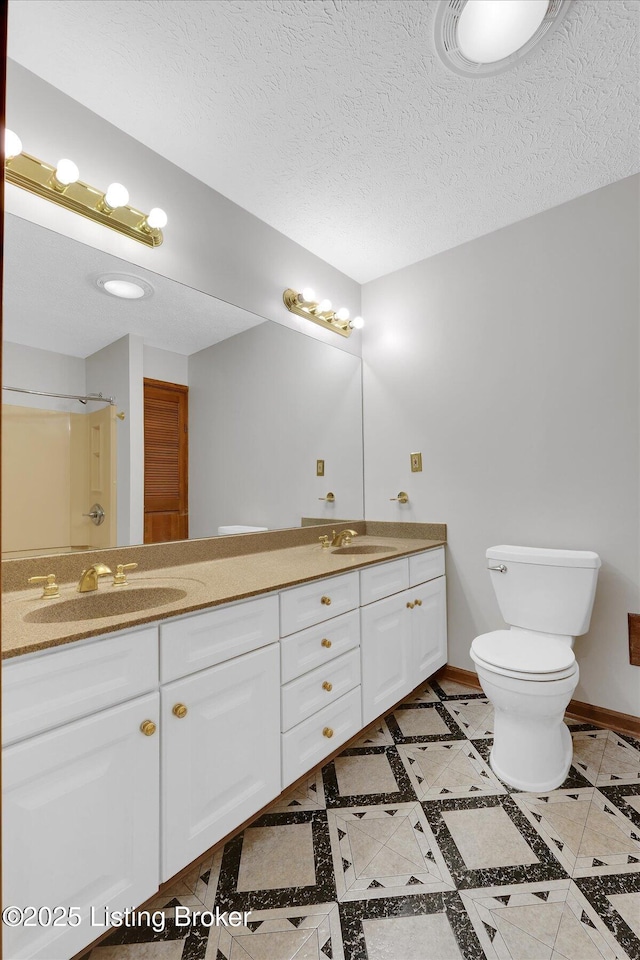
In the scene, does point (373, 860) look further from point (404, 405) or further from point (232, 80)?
point (232, 80)

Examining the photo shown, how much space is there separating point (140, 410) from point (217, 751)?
1.19 m

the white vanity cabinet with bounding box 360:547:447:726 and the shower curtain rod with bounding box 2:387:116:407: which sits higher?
the shower curtain rod with bounding box 2:387:116:407

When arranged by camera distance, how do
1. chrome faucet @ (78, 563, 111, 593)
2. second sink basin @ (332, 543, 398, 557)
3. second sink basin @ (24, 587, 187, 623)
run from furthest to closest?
1. second sink basin @ (332, 543, 398, 557)
2. chrome faucet @ (78, 563, 111, 593)
3. second sink basin @ (24, 587, 187, 623)

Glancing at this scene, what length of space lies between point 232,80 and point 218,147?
11.4 inches

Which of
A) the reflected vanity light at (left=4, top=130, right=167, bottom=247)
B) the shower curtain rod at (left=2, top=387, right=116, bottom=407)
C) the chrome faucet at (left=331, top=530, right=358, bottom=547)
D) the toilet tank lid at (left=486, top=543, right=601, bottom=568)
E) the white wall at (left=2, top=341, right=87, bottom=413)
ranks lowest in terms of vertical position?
the toilet tank lid at (left=486, top=543, right=601, bottom=568)

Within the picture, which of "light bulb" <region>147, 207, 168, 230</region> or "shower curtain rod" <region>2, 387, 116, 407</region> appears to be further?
"light bulb" <region>147, 207, 168, 230</region>

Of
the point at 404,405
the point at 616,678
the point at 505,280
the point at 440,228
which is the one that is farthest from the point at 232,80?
the point at 616,678

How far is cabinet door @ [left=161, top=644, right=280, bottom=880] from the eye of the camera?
1219 millimetres

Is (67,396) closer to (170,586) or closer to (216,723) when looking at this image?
(170,586)

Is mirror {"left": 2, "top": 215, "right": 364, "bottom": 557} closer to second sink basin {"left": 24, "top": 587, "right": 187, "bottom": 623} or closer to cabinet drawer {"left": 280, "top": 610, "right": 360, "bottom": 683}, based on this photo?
second sink basin {"left": 24, "top": 587, "right": 187, "bottom": 623}

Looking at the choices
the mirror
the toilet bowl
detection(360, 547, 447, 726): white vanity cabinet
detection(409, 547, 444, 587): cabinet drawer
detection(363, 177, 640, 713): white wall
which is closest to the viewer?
the mirror

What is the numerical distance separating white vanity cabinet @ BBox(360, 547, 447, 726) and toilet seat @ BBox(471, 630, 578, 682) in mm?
369

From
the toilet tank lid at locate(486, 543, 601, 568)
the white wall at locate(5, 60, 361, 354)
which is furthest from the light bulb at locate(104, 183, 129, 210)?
the toilet tank lid at locate(486, 543, 601, 568)

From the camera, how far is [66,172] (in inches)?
57.2
